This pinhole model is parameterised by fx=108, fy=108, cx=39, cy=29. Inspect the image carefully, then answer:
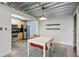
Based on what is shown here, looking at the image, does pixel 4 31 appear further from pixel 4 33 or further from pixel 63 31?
pixel 63 31

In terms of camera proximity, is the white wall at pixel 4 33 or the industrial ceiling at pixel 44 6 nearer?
the industrial ceiling at pixel 44 6

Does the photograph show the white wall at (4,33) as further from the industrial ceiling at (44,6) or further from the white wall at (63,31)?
the white wall at (63,31)

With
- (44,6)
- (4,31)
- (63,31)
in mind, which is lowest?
(63,31)

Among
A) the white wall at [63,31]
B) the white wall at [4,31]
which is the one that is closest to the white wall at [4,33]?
the white wall at [4,31]

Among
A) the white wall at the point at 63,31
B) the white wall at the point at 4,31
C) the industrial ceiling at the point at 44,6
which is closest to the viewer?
the industrial ceiling at the point at 44,6

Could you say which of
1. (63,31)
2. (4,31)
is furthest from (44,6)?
(63,31)

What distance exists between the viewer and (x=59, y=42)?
6.72 m

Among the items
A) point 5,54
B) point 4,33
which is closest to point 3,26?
point 4,33

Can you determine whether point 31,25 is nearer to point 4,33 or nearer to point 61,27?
point 61,27

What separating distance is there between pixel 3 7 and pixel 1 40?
106cm

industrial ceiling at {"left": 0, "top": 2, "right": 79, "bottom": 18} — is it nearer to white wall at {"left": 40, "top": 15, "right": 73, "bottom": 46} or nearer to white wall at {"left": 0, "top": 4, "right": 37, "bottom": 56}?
white wall at {"left": 0, "top": 4, "right": 37, "bottom": 56}

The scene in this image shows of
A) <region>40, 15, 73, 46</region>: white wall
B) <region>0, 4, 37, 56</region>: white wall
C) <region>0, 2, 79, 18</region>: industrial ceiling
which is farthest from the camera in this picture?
<region>40, 15, 73, 46</region>: white wall

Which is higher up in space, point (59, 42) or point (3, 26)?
point (3, 26)

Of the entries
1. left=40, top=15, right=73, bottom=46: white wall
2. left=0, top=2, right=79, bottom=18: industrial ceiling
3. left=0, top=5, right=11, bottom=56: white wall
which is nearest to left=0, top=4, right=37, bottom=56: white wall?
left=0, top=5, right=11, bottom=56: white wall
